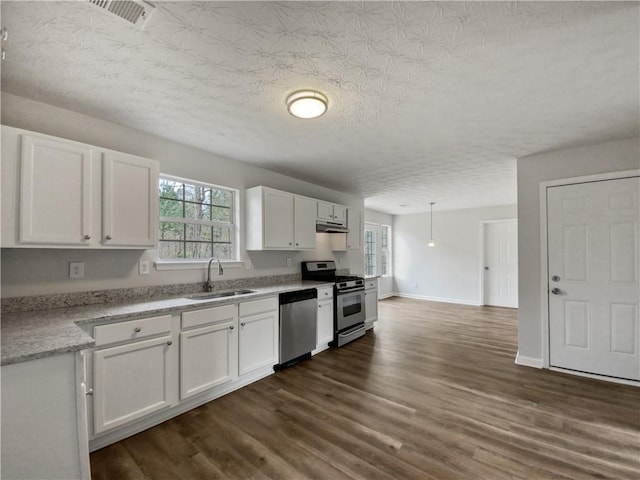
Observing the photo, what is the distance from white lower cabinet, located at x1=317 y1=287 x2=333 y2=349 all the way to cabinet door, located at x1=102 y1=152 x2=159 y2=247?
2.12 m

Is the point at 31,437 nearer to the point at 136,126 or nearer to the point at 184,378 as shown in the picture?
the point at 184,378

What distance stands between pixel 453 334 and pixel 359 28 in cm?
447

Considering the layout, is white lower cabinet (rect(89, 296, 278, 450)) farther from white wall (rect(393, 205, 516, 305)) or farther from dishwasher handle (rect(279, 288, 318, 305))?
white wall (rect(393, 205, 516, 305))

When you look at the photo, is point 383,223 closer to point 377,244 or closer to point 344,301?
point 377,244

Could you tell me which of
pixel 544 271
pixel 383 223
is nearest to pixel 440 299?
pixel 383 223

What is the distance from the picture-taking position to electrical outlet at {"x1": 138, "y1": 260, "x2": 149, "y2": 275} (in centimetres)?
270

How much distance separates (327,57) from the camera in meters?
1.71

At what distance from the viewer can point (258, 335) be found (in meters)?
3.03

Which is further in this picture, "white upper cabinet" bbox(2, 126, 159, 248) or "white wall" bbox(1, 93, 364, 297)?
"white wall" bbox(1, 93, 364, 297)

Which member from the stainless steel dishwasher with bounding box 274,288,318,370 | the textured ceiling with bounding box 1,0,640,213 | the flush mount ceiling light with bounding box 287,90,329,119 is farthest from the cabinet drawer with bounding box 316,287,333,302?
the flush mount ceiling light with bounding box 287,90,329,119

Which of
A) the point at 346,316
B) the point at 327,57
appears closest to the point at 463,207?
the point at 346,316

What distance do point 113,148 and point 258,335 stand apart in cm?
214

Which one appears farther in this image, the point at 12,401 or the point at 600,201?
the point at 600,201

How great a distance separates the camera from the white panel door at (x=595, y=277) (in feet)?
9.67
